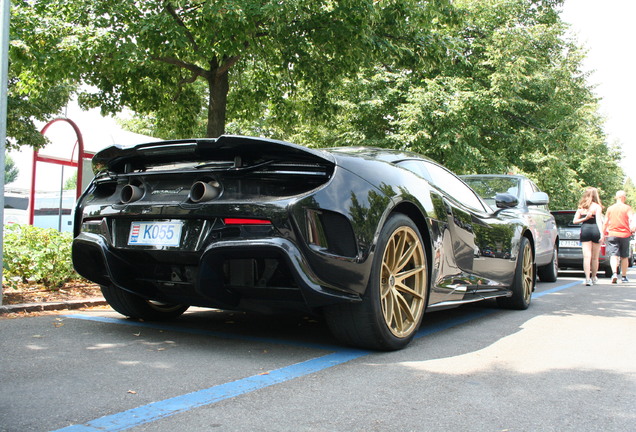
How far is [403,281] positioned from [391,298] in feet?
0.80

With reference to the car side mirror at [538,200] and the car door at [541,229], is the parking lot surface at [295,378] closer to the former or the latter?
the car side mirror at [538,200]

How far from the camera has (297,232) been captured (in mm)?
3178

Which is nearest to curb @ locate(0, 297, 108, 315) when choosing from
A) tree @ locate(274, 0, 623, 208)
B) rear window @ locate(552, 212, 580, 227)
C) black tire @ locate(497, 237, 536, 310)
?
black tire @ locate(497, 237, 536, 310)

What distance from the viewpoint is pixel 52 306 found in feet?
17.0

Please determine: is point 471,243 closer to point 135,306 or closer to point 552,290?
point 135,306

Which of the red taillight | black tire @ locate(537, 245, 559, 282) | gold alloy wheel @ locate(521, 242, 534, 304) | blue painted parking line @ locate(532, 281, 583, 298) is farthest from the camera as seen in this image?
black tire @ locate(537, 245, 559, 282)

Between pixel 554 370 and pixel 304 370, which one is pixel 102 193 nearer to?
pixel 304 370

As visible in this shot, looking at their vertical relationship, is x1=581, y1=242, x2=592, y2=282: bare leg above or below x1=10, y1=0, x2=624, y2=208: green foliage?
below

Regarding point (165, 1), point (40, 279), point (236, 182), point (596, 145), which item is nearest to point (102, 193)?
point (236, 182)

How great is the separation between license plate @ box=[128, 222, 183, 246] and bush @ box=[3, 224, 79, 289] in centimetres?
258

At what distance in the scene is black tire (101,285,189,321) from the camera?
14.6 feet

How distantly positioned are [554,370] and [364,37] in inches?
263

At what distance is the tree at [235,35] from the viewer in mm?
8242

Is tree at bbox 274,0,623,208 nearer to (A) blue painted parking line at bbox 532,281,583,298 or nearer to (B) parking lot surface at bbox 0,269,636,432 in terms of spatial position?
(A) blue painted parking line at bbox 532,281,583,298
